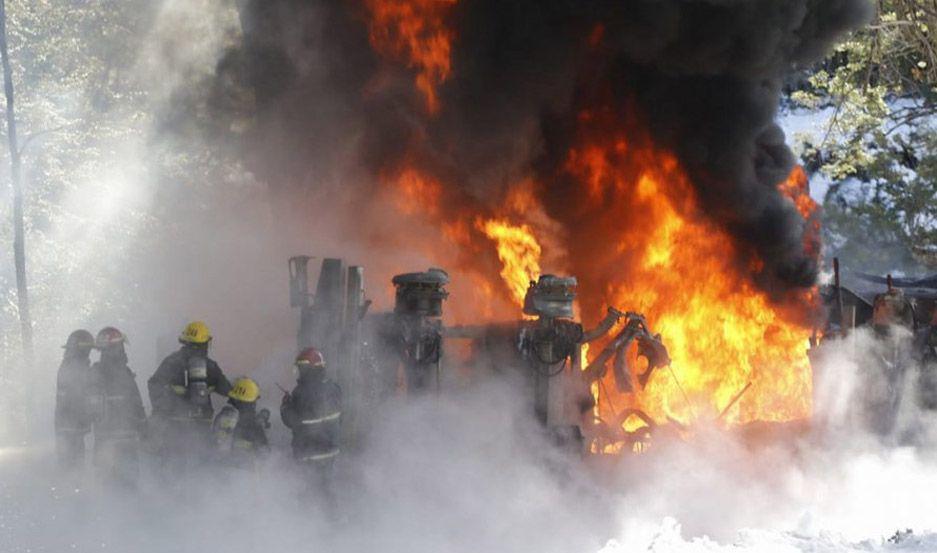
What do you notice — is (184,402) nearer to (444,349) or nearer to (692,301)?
(444,349)

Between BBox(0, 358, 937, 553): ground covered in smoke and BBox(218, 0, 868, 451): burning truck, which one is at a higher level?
BBox(218, 0, 868, 451): burning truck

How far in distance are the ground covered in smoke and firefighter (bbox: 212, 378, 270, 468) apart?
0.21m

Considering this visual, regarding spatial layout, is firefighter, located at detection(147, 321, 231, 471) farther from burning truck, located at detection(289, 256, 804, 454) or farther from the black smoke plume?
the black smoke plume

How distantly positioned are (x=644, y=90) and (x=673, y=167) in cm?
113

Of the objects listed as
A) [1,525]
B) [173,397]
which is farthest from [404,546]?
[1,525]

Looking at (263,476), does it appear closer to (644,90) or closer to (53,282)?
(644,90)

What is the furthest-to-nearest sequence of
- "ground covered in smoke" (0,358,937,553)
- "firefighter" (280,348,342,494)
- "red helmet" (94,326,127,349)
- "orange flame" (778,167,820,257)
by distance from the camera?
"orange flame" (778,167,820,257)
"red helmet" (94,326,127,349)
"firefighter" (280,348,342,494)
"ground covered in smoke" (0,358,937,553)

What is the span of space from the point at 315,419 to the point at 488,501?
1835mm

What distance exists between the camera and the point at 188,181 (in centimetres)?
2506

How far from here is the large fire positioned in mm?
13227

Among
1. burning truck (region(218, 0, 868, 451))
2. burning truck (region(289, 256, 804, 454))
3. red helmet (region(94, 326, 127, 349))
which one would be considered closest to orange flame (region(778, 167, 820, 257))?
burning truck (region(218, 0, 868, 451))

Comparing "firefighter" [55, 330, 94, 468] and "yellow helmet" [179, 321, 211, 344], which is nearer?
"yellow helmet" [179, 321, 211, 344]

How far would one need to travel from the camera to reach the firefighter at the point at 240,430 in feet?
34.4

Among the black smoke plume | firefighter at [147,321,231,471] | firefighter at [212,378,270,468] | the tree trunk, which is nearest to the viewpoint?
firefighter at [212,378,270,468]
